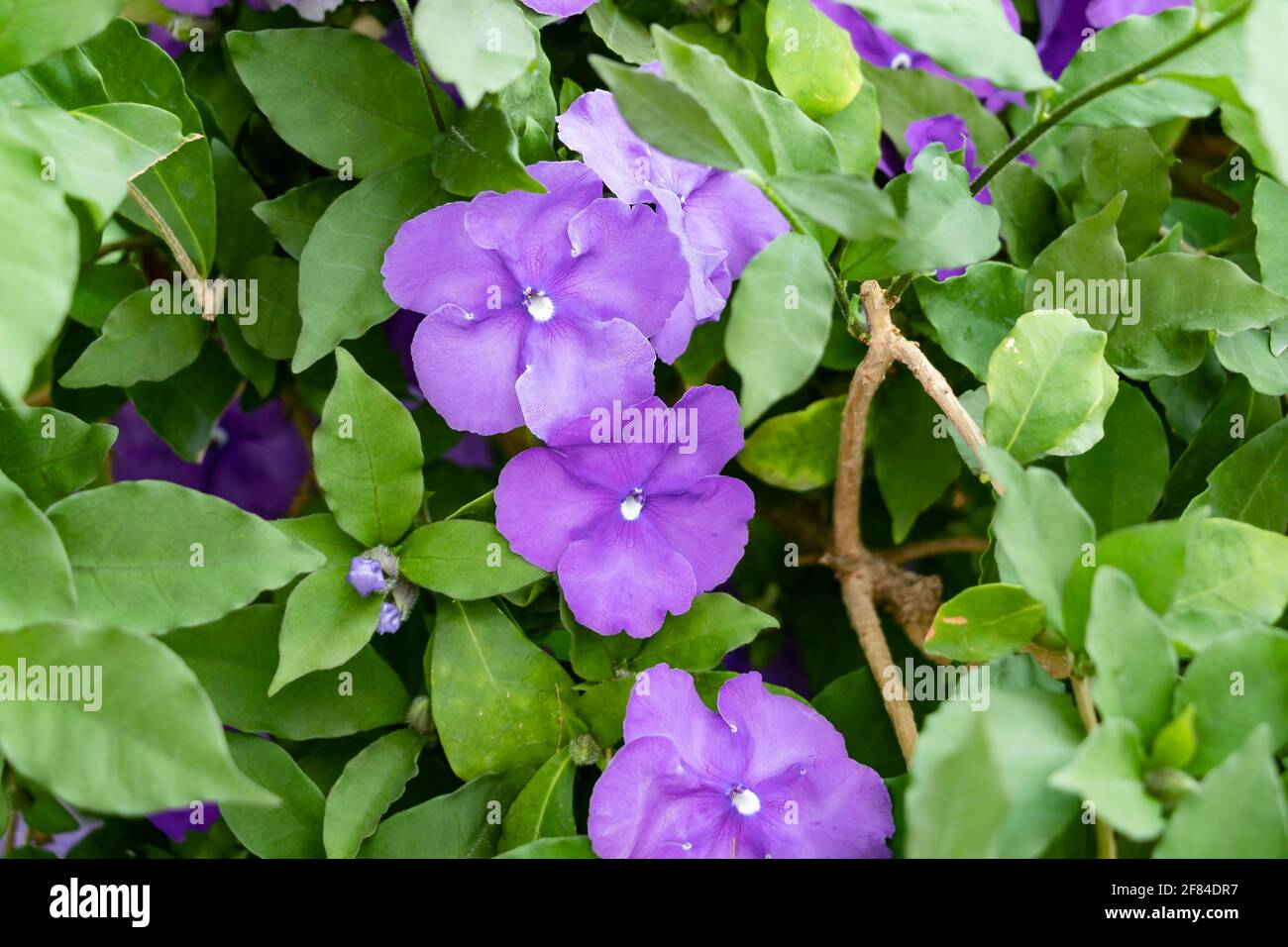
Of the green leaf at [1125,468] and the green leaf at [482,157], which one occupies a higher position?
the green leaf at [482,157]

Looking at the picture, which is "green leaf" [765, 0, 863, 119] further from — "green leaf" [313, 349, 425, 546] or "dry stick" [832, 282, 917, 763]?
"green leaf" [313, 349, 425, 546]

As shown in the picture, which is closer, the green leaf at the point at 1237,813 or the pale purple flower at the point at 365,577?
the green leaf at the point at 1237,813

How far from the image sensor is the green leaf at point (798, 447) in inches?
35.0

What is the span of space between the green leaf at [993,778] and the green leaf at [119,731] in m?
0.28

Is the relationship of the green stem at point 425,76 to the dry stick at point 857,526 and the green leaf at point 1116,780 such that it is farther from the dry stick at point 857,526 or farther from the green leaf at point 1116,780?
the green leaf at point 1116,780

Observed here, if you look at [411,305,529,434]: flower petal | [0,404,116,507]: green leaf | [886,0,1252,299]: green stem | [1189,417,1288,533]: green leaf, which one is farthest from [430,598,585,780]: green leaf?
[1189,417,1288,533]: green leaf

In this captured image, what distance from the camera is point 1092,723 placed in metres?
0.61

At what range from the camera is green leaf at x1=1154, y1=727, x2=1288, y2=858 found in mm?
522

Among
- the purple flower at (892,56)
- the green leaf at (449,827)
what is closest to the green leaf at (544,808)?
the green leaf at (449,827)

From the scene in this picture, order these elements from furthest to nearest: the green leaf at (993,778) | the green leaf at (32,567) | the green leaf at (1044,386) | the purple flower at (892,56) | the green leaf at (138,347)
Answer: the purple flower at (892,56) → the green leaf at (138,347) → the green leaf at (1044,386) → the green leaf at (32,567) → the green leaf at (993,778)

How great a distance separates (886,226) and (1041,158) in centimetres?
39

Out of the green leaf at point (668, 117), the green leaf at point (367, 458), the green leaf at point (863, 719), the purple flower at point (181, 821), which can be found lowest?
the purple flower at point (181, 821)

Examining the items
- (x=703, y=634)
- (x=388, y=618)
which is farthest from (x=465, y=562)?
(x=703, y=634)

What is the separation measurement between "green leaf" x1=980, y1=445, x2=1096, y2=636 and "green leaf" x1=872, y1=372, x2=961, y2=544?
28cm
